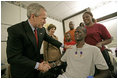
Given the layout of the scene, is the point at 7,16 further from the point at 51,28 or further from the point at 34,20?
the point at 34,20

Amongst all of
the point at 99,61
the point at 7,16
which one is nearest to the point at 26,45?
the point at 99,61

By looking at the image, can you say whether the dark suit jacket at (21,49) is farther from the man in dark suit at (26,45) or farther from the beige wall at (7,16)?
the beige wall at (7,16)

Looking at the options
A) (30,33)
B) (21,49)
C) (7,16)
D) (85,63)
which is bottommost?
(85,63)

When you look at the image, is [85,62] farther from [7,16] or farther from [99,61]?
[7,16]

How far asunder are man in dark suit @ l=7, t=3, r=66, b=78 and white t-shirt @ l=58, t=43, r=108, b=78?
0.39 metres

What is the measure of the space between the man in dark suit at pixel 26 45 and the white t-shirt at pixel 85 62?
1.29ft

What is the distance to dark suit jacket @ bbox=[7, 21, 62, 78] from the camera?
93 centimetres

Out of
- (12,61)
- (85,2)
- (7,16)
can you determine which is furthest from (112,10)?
(7,16)

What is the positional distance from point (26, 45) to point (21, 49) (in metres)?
0.09

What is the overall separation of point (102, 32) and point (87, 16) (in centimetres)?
42

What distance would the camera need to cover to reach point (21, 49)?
1.01m

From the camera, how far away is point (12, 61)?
92 cm

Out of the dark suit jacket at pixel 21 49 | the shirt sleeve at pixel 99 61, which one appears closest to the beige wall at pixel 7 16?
the dark suit jacket at pixel 21 49

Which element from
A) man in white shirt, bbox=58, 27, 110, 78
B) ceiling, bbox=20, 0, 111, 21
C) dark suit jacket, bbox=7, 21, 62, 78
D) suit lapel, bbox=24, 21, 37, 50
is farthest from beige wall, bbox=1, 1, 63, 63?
man in white shirt, bbox=58, 27, 110, 78
